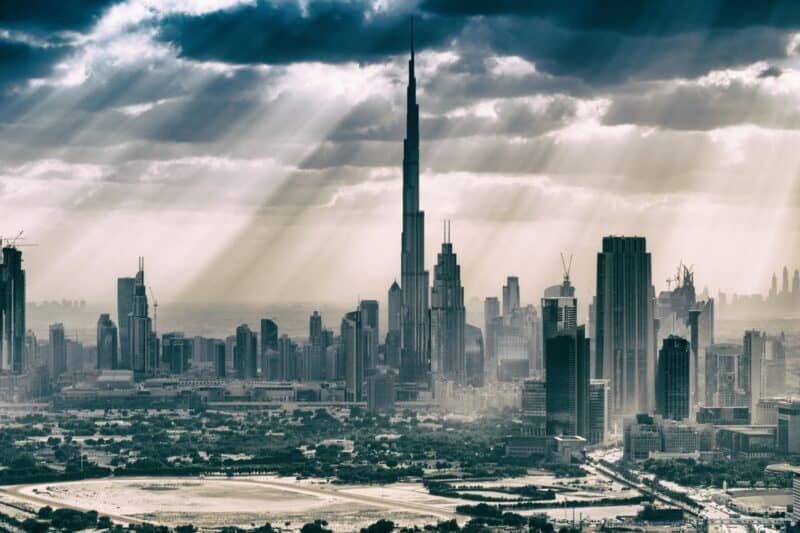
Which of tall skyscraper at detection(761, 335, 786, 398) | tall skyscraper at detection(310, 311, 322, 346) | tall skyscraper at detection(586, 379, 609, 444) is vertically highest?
tall skyscraper at detection(310, 311, 322, 346)

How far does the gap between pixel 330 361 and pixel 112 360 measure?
9.33 metres

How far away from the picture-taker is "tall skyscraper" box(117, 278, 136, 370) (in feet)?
277

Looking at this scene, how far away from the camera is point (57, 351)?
83.8 meters

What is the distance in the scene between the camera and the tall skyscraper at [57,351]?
82.9 metres

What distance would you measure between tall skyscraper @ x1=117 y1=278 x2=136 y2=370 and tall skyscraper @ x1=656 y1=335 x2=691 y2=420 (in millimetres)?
28444

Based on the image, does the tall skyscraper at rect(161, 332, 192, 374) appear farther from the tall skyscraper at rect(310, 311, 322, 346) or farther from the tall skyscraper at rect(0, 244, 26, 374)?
the tall skyscraper at rect(0, 244, 26, 374)

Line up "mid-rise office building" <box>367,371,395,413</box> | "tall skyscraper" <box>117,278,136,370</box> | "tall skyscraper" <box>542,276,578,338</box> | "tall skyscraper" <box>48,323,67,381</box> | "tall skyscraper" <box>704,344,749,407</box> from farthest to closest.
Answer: "tall skyscraper" <box>117,278,136,370</box>
"tall skyscraper" <box>48,323,67,381</box>
"mid-rise office building" <box>367,371,395,413</box>
"tall skyscraper" <box>542,276,578,338</box>
"tall skyscraper" <box>704,344,749,407</box>

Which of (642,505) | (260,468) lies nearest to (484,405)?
(260,468)

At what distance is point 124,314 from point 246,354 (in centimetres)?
685

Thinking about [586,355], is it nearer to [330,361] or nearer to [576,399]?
[576,399]

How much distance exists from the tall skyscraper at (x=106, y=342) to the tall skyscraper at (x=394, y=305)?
38.7ft

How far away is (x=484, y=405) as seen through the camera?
70562 millimetres

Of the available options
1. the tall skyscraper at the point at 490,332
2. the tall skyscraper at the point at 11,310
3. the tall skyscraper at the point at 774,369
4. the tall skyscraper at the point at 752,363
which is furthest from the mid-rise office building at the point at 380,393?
the tall skyscraper at the point at 11,310

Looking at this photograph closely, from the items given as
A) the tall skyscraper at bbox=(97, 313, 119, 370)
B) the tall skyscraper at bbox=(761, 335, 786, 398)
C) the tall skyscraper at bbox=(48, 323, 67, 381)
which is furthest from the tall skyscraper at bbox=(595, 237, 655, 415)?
the tall skyscraper at bbox=(48, 323, 67, 381)
